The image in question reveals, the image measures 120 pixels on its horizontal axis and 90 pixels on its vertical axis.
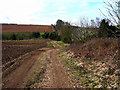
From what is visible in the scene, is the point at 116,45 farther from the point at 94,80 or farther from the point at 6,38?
the point at 6,38

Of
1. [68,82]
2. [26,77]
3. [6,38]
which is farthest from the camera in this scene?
[6,38]

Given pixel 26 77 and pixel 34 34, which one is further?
pixel 34 34

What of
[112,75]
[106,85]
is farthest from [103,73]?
[106,85]

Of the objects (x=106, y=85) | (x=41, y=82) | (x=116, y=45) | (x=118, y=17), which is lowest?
(x=41, y=82)

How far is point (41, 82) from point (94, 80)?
2.97 m

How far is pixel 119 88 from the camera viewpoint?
5246 millimetres

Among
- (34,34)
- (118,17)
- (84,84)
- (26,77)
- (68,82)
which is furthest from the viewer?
(34,34)

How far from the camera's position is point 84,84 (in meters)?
6.53

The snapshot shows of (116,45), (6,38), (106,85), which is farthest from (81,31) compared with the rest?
(6,38)

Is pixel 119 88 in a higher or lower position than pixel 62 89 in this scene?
higher

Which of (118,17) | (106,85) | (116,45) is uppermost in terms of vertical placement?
(118,17)

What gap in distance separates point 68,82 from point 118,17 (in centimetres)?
422

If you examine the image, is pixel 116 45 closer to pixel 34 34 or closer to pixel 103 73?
pixel 103 73

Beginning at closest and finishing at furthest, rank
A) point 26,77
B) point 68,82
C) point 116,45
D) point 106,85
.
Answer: point 106,85 < point 68,82 < point 26,77 < point 116,45
